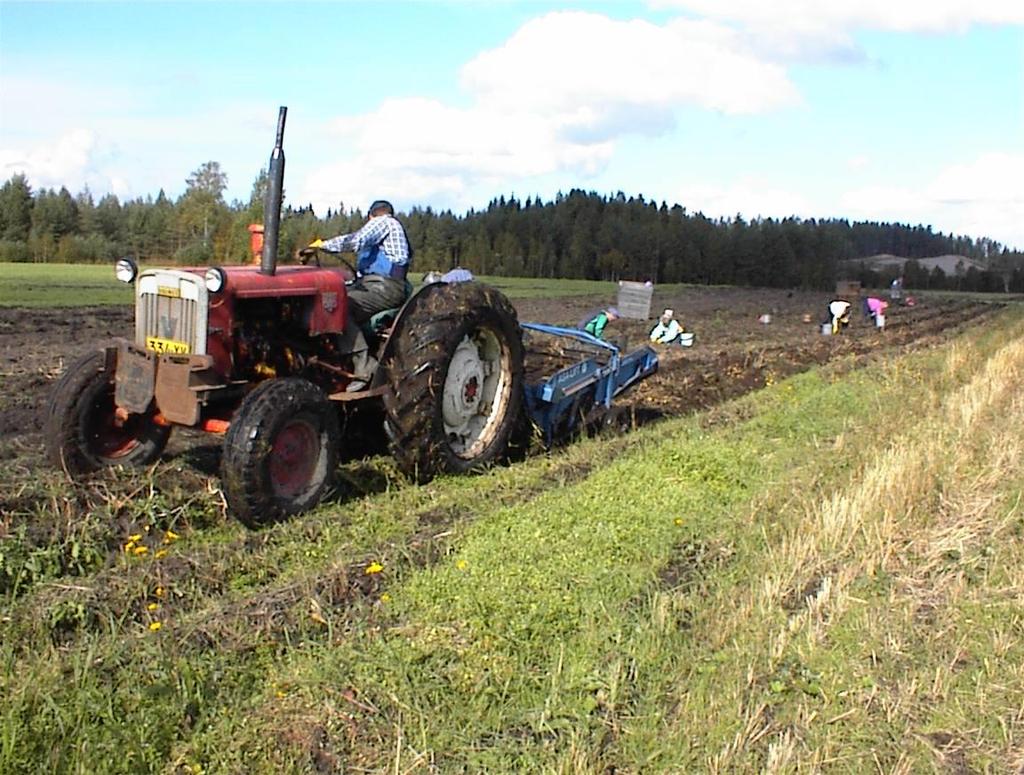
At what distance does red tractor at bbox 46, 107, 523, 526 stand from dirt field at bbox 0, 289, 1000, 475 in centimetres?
77

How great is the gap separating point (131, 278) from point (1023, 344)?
16.1 m

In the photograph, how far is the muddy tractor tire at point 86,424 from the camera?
20.4ft

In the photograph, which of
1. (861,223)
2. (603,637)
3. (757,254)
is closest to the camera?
(603,637)

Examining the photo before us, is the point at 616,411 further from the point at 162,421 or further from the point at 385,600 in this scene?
the point at 385,600

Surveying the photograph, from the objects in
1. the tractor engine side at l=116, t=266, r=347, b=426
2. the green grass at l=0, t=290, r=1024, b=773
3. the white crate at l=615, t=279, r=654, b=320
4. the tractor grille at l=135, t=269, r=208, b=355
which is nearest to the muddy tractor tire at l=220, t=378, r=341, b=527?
the green grass at l=0, t=290, r=1024, b=773

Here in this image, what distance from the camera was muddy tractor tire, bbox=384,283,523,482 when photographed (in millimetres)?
6855

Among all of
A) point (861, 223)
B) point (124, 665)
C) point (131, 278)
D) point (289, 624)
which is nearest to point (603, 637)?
point (289, 624)

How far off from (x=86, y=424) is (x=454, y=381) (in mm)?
2407

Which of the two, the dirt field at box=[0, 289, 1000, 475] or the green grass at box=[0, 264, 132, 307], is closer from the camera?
the dirt field at box=[0, 289, 1000, 475]

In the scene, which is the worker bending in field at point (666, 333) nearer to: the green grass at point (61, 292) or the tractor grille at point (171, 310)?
the tractor grille at point (171, 310)

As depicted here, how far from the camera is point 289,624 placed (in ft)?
14.0

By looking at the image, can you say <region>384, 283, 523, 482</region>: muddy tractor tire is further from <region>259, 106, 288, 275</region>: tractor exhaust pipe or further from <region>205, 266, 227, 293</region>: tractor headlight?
<region>205, 266, 227, 293</region>: tractor headlight

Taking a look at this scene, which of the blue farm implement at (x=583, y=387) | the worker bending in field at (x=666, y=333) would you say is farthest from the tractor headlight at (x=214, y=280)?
the worker bending in field at (x=666, y=333)

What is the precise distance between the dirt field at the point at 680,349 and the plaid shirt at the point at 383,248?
192 centimetres
